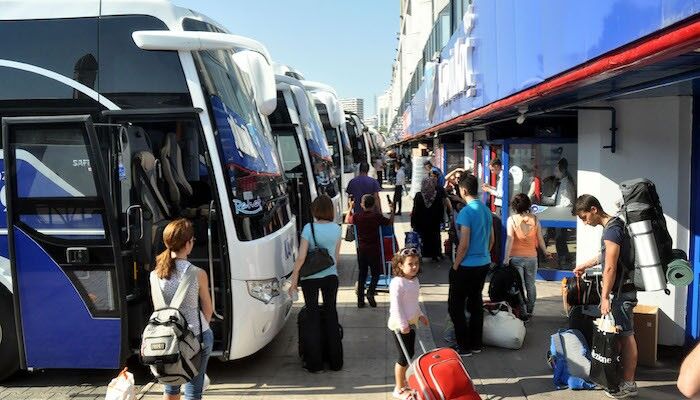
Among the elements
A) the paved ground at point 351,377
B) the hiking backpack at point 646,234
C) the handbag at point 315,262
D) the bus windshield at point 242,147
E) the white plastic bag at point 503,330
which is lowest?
the paved ground at point 351,377

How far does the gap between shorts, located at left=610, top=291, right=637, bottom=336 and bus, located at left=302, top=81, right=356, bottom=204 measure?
694cm

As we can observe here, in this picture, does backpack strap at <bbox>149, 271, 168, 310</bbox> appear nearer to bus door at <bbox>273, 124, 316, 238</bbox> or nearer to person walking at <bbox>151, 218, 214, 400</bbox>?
person walking at <bbox>151, 218, 214, 400</bbox>

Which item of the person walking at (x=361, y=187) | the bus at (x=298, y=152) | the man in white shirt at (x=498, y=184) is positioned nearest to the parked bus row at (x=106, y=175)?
the bus at (x=298, y=152)

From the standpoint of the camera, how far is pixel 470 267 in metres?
5.67

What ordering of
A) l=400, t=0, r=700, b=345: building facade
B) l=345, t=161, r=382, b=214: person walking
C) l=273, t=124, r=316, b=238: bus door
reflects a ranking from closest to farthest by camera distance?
l=400, t=0, r=700, b=345: building facade < l=273, t=124, r=316, b=238: bus door < l=345, t=161, r=382, b=214: person walking

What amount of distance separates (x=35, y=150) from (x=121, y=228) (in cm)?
90

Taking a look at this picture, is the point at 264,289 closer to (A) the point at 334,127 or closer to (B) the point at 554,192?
(B) the point at 554,192

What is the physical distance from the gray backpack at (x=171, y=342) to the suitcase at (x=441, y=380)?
4.64 feet

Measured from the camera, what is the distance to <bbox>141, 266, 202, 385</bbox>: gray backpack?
12.4 ft

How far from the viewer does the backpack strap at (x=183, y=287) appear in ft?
12.8

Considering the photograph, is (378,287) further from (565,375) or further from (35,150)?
(35,150)

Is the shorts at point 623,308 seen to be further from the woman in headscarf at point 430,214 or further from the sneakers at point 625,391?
the woman in headscarf at point 430,214

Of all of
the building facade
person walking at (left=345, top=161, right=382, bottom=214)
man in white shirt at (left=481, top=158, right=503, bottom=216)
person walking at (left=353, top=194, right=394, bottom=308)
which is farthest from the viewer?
man in white shirt at (left=481, top=158, right=503, bottom=216)

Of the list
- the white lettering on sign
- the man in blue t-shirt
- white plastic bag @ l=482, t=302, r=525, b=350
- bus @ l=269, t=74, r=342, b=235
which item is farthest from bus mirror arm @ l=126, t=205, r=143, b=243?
the white lettering on sign
